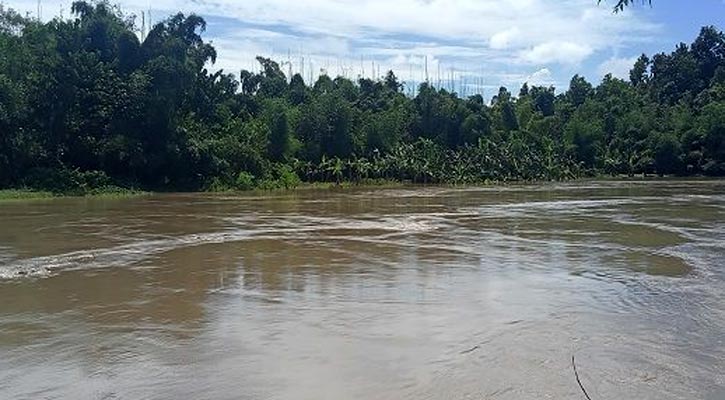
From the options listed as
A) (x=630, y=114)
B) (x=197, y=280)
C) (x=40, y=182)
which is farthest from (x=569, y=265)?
(x=630, y=114)

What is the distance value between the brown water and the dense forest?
18337mm

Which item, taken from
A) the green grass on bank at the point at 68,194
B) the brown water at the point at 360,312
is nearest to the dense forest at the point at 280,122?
the green grass on bank at the point at 68,194

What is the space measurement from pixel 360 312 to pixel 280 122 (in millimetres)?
40965

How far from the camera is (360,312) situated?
33.9 ft

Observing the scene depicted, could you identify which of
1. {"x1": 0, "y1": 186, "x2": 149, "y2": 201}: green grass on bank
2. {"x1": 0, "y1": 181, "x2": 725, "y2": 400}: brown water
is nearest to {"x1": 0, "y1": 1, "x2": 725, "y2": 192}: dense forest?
{"x1": 0, "y1": 186, "x2": 149, "y2": 201}: green grass on bank

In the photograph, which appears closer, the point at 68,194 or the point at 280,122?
the point at 68,194

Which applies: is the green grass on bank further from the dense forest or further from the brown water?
the brown water

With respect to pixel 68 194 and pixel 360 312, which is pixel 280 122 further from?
pixel 360 312

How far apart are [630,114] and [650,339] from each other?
7114cm

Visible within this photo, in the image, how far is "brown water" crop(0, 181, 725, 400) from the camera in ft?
23.6

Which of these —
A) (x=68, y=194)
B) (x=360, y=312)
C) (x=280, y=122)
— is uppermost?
(x=280, y=122)

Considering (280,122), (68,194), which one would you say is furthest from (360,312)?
(280,122)

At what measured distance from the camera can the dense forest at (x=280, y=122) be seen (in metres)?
Answer: 38.7

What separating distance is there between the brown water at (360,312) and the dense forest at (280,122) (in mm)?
18337
